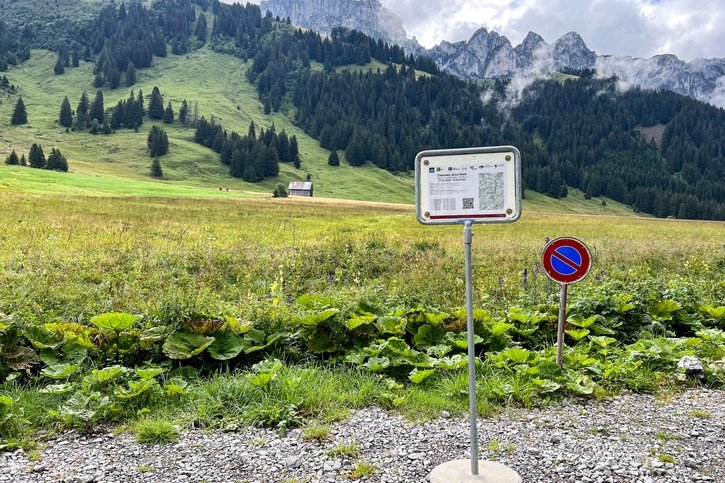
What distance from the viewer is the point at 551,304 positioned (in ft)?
35.3

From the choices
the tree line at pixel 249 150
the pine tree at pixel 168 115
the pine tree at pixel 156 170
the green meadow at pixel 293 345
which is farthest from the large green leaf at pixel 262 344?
the pine tree at pixel 168 115

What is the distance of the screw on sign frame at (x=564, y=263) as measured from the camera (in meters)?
7.50

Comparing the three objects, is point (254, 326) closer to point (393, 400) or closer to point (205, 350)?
point (205, 350)

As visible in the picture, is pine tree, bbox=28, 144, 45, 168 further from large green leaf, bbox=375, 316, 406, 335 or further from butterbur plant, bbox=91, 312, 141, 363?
large green leaf, bbox=375, 316, 406, 335

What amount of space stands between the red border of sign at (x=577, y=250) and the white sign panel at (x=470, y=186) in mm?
3036

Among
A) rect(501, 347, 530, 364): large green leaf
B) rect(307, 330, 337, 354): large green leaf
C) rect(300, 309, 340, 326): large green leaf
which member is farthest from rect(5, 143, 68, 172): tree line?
rect(501, 347, 530, 364): large green leaf

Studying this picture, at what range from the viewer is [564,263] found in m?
7.65

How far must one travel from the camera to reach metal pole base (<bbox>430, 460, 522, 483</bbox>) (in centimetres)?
480

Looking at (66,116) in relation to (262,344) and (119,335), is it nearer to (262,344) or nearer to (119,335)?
(119,335)

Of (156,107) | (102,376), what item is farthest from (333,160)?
(102,376)

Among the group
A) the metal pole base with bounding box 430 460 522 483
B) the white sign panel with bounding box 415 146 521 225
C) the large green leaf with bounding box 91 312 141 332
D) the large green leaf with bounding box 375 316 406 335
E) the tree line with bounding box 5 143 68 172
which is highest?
the tree line with bounding box 5 143 68 172

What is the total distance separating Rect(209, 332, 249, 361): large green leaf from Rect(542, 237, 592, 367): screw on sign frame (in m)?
4.81

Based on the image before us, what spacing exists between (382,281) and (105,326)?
33.8 feet

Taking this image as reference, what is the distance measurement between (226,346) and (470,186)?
4794 mm
